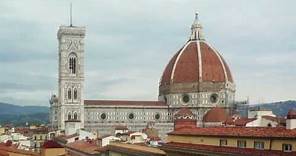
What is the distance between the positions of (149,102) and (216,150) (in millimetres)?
104665

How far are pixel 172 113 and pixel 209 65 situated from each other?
43.9 feet

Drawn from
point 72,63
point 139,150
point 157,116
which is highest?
point 72,63

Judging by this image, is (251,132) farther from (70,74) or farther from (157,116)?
(157,116)

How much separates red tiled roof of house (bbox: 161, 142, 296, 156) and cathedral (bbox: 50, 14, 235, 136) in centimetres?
8459

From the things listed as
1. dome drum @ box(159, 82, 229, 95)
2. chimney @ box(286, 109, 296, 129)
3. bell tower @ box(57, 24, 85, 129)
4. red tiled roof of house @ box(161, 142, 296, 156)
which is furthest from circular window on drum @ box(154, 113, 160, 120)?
chimney @ box(286, 109, 296, 129)

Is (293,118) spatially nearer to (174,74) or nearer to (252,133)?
(252,133)

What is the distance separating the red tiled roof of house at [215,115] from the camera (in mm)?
114250

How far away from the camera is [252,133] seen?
88.2 ft

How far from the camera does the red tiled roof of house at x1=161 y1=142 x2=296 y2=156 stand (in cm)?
2442

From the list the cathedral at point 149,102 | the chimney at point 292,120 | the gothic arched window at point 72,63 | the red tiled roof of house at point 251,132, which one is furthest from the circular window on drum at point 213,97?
the chimney at point 292,120

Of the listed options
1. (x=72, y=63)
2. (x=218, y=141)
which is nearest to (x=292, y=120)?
(x=218, y=141)

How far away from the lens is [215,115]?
381 feet

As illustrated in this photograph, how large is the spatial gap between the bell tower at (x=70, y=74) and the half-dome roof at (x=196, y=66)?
21.0 metres

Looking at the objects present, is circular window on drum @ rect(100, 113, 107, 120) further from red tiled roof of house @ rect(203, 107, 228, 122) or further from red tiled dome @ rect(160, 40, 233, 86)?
red tiled roof of house @ rect(203, 107, 228, 122)
